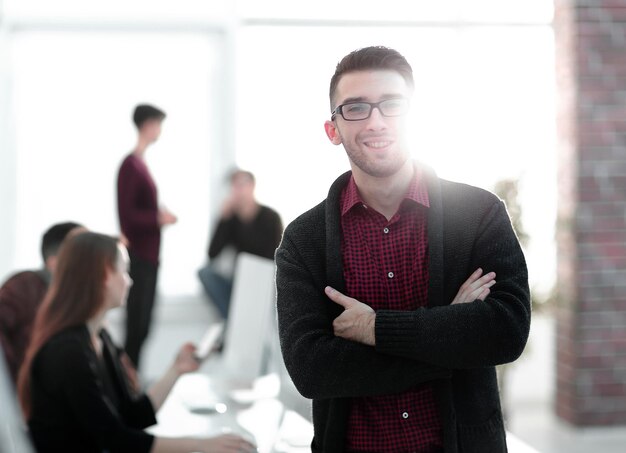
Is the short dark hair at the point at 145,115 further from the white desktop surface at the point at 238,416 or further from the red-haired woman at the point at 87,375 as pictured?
the red-haired woman at the point at 87,375

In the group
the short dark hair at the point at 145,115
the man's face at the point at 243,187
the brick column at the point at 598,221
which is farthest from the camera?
the man's face at the point at 243,187

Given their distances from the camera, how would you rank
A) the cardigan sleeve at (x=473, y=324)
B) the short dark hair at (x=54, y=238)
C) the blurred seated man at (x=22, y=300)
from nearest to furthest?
the cardigan sleeve at (x=473, y=324), the blurred seated man at (x=22, y=300), the short dark hair at (x=54, y=238)

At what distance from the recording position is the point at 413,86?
55.2 inches

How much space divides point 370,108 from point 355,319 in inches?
12.6

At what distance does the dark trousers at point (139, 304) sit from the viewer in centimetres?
534

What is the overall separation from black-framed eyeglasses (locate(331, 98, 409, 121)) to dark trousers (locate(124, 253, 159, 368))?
411 cm

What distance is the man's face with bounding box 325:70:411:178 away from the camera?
136 cm

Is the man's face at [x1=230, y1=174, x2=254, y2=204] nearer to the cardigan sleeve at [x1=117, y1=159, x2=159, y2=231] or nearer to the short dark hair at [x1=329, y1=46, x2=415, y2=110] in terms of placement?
the cardigan sleeve at [x1=117, y1=159, x2=159, y2=231]

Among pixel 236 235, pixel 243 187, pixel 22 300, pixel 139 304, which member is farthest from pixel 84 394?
pixel 236 235

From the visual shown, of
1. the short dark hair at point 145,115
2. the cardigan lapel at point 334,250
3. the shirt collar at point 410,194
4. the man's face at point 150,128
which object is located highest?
the short dark hair at point 145,115

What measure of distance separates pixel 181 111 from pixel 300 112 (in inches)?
33.1

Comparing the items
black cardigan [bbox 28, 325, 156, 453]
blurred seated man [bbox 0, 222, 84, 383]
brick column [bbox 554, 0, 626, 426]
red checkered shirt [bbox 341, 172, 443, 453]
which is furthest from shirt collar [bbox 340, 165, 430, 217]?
brick column [bbox 554, 0, 626, 426]

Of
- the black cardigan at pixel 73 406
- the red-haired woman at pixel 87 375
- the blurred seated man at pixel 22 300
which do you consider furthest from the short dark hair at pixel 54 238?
the black cardigan at pixel 73 406

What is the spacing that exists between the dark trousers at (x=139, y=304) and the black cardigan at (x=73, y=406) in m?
3.20
